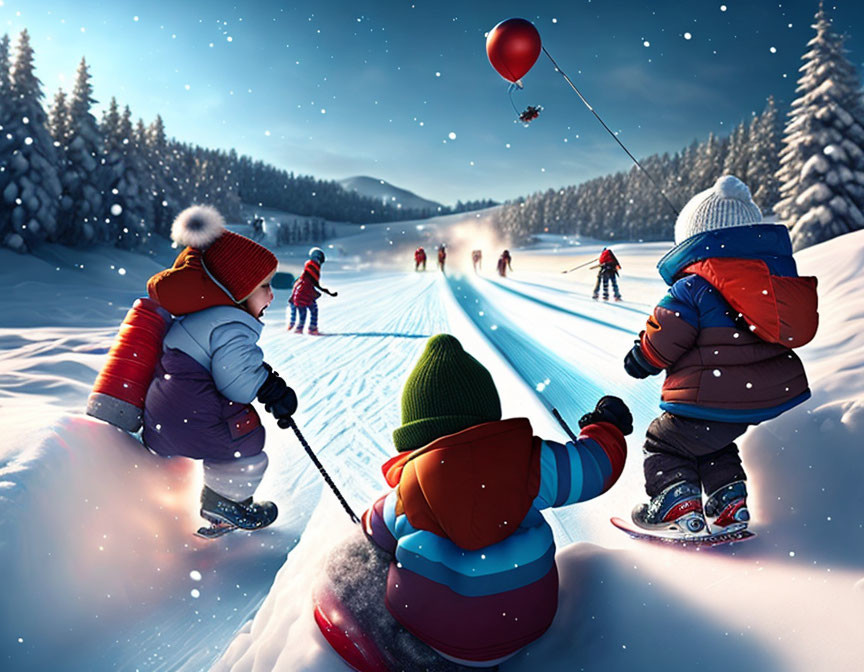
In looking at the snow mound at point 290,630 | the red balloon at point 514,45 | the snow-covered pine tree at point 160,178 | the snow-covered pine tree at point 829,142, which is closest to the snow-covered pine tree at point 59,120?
the snow-covered pine tree at point 160,178

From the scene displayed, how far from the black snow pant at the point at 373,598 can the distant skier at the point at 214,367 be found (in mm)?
973

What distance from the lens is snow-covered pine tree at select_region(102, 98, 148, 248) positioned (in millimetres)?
24703

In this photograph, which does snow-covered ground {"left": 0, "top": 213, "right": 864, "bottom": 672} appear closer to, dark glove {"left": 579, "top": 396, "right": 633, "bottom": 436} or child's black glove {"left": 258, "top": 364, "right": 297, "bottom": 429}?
dark glove {"left": 579, "top": 396, "right": 633, "bottom": 436}

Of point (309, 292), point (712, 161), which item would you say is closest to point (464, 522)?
point (309, 292)

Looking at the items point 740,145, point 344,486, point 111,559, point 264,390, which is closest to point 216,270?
point 264,390

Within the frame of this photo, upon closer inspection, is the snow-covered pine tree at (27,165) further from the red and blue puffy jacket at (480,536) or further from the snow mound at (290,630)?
the red and blue puffy jacket at (480,536)

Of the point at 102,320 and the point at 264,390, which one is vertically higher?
the point at 264,390

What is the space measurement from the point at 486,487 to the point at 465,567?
261mm

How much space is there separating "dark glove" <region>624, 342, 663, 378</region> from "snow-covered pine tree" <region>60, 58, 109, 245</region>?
27176 millimetres

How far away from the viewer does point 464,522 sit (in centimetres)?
141

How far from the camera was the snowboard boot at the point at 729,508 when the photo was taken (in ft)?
6.22

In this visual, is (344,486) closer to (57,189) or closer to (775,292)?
(775,292)

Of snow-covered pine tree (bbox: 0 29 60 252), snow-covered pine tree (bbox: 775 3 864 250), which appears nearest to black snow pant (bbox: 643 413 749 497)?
snow-covered pine tree (bbox: 775 3 864 250)

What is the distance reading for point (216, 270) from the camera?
245 cm
